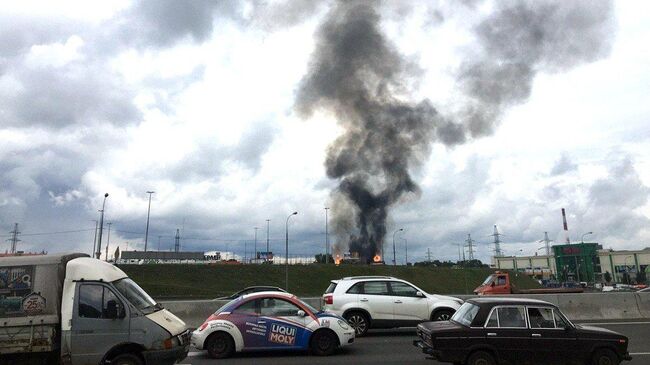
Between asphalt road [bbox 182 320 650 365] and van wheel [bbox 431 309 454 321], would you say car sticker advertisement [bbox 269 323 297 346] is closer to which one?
asphalt road [bbox 182 320 650 365]

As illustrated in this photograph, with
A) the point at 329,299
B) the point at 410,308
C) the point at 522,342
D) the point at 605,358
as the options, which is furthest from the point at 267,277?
the point at 605,358

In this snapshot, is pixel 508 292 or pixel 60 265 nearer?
pixel 60 265

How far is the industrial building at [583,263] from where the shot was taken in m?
102

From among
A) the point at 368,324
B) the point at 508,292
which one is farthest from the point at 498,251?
the point at 368,324

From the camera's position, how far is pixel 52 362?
327 inches

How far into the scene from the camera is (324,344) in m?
11.0

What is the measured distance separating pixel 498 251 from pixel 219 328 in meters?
163

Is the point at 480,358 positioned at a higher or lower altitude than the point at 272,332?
lower

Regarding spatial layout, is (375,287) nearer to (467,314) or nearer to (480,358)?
(467,314)

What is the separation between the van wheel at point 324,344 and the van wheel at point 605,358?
521 cm

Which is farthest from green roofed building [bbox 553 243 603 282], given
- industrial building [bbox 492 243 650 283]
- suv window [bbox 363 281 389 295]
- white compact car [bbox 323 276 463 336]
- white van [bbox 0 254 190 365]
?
white van [bbox 0 254 190 365]

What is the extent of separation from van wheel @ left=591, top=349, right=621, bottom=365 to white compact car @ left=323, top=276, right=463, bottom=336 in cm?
520

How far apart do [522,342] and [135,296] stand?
7.23 m

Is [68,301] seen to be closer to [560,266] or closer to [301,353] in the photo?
[301,353]
